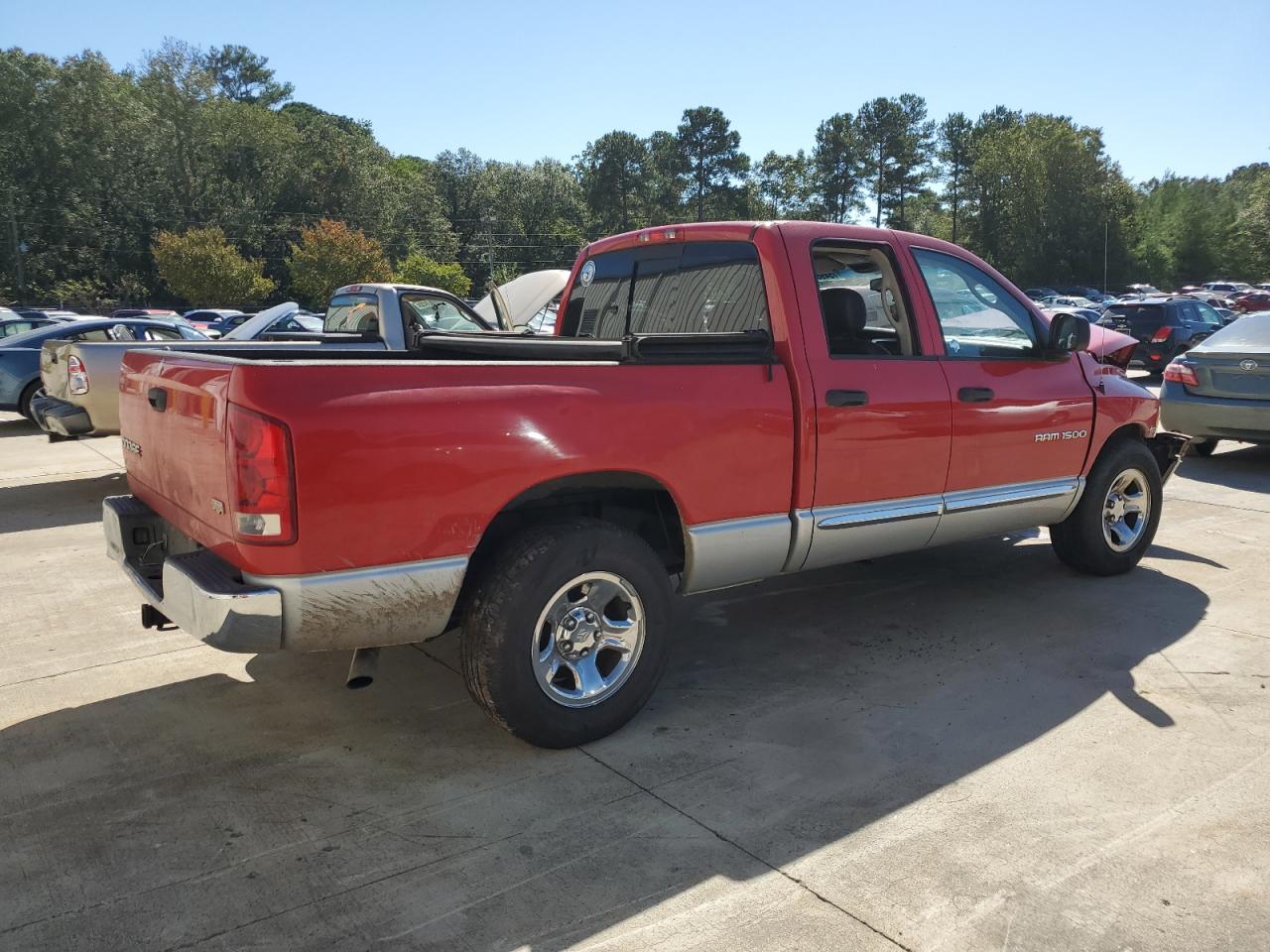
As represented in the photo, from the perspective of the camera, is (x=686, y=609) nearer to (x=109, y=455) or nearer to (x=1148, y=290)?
(x=109, y=455)

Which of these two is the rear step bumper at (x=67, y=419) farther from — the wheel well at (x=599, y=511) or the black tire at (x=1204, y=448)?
the black tire at (x=1204, y=448)

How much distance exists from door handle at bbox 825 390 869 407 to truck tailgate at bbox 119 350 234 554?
2390mm

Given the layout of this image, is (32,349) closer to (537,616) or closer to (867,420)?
(537,616)

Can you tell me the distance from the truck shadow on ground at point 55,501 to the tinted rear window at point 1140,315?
19365mm

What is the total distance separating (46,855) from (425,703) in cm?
147

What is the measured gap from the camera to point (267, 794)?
10.6ft

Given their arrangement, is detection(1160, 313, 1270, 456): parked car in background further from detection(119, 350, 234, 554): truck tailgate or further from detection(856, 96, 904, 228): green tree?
detection(856, 96, 904, 228): green tree

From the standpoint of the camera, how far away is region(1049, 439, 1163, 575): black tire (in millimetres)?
5453

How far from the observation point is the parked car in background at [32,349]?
11.9 metres

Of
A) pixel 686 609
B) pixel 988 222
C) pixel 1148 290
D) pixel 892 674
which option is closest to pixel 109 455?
pixel 686 609

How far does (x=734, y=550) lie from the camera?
3.82m

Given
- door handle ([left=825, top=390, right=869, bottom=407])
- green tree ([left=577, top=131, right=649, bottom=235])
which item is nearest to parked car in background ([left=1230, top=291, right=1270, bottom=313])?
door handle ([left=825, top=390, right=869, bottom=407])

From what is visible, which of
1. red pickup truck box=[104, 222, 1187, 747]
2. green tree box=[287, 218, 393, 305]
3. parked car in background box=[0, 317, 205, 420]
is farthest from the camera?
green tree box=[287, 218, 393, 305]

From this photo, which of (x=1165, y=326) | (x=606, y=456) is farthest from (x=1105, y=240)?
(x=606, y=456)
